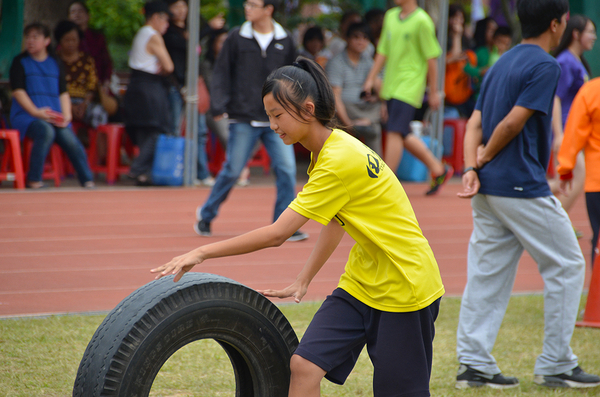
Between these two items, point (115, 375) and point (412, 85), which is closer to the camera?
point (115, 375)

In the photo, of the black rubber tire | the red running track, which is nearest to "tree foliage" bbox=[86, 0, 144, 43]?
the red running track

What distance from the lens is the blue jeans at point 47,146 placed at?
8.65 metres

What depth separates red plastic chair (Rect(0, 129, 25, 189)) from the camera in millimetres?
8531

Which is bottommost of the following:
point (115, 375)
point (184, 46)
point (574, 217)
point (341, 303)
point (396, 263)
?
point (574, 217)

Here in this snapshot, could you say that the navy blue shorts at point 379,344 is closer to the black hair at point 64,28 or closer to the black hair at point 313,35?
the black hair at point 64,28

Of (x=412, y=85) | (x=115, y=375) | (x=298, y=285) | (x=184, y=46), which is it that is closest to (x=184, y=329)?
(x=115, y=375)

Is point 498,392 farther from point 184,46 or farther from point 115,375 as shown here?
point 184,46

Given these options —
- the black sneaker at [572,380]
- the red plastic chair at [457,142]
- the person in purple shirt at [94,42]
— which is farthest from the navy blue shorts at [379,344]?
the person in purple shirt at [94,42]

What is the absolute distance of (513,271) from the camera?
3766 mm

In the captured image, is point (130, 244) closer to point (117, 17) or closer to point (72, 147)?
point (72, 147)

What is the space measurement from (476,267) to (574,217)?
5.40 m

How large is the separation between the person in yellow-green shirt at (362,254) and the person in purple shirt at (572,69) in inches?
135

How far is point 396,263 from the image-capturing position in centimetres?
262

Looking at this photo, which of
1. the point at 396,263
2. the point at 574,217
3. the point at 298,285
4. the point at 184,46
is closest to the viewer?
the point at 396,263
